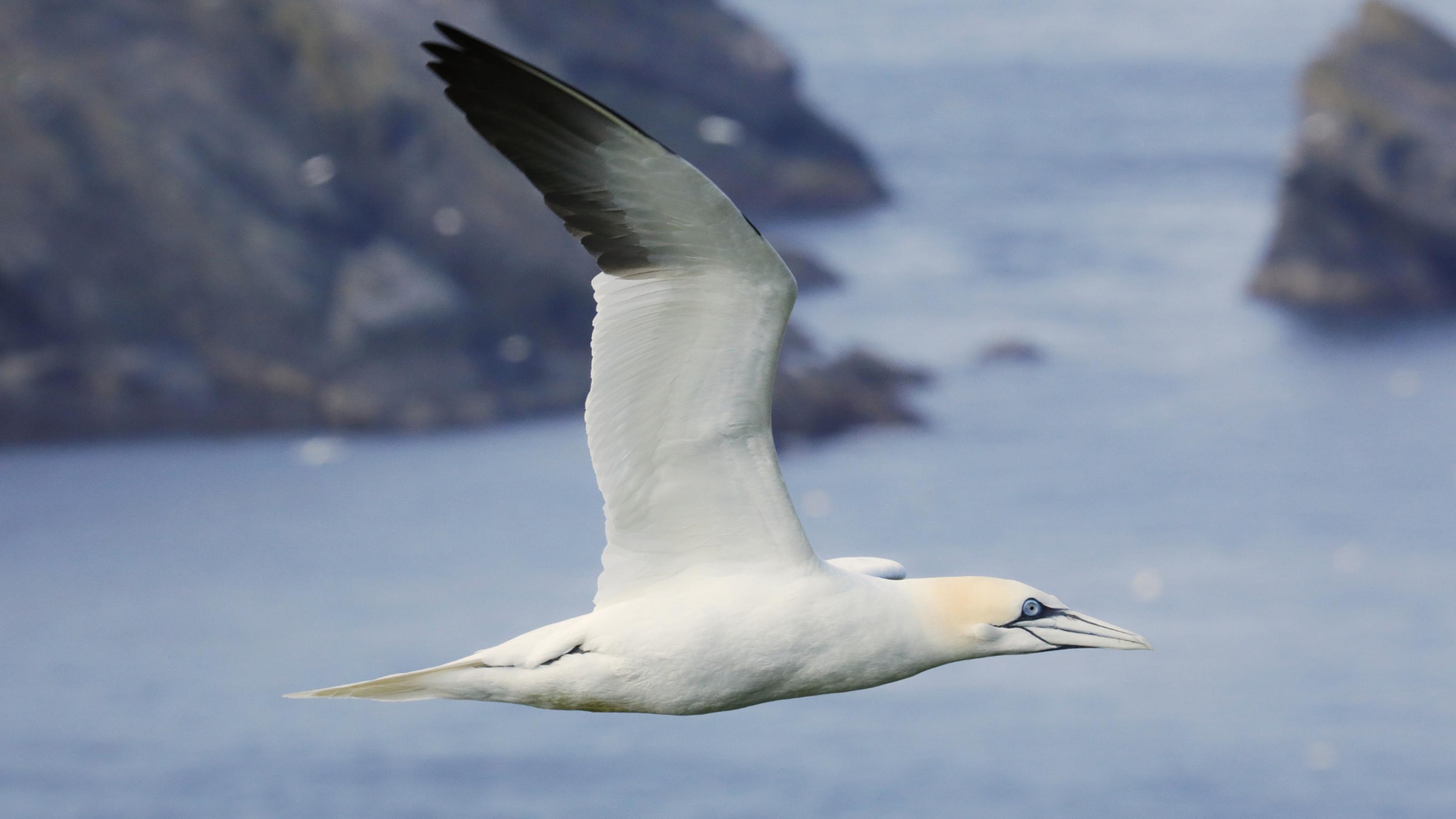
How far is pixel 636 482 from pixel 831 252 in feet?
135

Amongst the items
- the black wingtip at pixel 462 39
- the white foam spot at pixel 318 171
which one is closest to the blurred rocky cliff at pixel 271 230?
the white foam spot at pixel 318 171

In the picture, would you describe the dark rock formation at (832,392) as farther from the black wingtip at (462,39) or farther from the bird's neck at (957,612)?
the black wingtip at (462,39)

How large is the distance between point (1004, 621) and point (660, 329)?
5.88 feet

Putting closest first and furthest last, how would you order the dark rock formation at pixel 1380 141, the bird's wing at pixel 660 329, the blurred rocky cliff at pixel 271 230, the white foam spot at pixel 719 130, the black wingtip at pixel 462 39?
1. the black wingtip at pixel 462 39
2. the bird's wing at pixel 660 329
3. the blurred rocky cliff at pixel 271 230
4. the dark rock formation at pixel 1380 141
5. the white foam spot at pixel 719 130

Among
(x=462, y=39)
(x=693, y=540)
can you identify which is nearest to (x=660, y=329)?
(x=693, y=540)

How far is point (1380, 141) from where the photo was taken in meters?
40.8

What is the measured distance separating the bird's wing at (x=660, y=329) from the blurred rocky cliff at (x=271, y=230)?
31.0m

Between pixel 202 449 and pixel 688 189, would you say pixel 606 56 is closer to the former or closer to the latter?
pixel 202 449

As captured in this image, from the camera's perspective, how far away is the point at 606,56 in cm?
4291

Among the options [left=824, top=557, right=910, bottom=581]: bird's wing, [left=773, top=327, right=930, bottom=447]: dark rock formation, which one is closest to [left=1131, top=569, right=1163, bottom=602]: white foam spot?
[left=773, top=327, right=930, bottom=447]: dark rock formation

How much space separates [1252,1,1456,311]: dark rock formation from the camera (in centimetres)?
4062

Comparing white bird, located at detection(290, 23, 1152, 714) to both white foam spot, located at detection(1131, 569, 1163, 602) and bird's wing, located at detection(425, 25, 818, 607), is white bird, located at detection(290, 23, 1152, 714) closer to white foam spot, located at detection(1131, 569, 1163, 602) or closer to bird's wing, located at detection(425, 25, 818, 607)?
bird's wing, located at detection(425, 25, 818, 607)

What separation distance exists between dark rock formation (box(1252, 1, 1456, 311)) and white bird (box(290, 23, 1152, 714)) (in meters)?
36.3

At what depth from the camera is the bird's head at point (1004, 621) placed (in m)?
7.08
